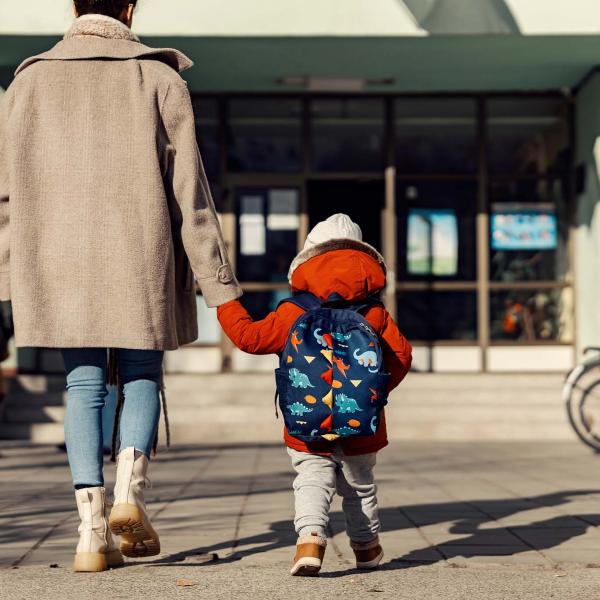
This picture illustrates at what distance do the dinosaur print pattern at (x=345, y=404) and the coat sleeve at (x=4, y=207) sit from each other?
119cm

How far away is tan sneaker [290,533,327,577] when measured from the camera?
4039 mm

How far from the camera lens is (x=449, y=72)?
44.4 ft

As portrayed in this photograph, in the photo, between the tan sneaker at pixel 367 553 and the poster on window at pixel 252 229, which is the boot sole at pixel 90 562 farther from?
the poster on window at pixel 252 229

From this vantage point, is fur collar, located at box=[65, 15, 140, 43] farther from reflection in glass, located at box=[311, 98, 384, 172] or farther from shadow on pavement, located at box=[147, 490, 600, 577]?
reflection in glass, located at box=[311, 98, 384, 172]

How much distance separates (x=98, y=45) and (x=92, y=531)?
163 cm

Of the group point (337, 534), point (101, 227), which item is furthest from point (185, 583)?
point (337, 534)

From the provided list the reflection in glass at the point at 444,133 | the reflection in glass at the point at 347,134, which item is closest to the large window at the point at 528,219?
the reflection in glass at the point at 444,133

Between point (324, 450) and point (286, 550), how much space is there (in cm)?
67

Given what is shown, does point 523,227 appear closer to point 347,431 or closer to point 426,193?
point 426,193

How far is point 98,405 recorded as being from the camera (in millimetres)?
4227

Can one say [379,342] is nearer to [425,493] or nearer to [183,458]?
[425,493]

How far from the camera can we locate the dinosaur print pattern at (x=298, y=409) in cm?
414

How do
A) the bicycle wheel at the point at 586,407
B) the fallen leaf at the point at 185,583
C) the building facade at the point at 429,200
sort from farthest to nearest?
the building facade at the point at 429,200
the bicycle wheel at the point at 586,407
the fallen leaf at the point at 185,583

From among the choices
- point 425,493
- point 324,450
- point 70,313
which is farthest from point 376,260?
point 425,493
